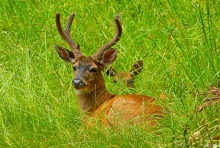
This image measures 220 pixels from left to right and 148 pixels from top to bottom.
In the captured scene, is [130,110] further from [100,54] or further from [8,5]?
[8,5]

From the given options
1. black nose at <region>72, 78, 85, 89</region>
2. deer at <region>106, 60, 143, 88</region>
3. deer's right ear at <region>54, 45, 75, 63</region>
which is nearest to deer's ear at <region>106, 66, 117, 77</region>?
deer at <region>106, 60, 143, 88</region>

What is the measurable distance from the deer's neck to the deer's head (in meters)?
0.03

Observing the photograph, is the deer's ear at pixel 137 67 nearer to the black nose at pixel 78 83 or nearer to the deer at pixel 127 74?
the deer at pixel 127 74

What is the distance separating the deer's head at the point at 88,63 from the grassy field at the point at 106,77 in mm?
152

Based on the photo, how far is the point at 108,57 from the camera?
8.01 meters

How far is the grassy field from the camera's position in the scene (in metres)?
6.00

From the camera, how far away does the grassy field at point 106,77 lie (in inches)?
236

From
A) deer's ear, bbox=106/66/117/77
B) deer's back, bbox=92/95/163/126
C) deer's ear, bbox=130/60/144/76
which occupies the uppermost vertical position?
deer's back, bbox=92/95/163/126

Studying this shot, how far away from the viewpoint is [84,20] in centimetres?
977

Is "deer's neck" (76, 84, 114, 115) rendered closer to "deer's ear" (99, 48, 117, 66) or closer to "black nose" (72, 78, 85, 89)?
"black nose" (72, 78, 85, 89)

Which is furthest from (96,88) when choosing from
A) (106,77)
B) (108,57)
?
(106,77)

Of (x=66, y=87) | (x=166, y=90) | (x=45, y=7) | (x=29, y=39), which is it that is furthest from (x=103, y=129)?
(x=45, y=7)

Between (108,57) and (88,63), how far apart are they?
249 millimetres

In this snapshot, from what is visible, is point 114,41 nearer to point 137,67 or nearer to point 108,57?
point 108,57
